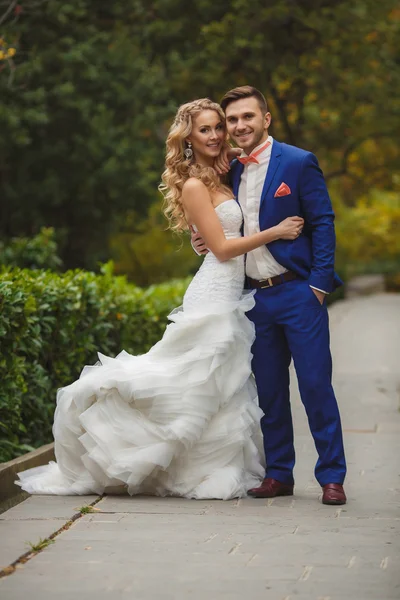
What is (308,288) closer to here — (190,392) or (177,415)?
(190,392)

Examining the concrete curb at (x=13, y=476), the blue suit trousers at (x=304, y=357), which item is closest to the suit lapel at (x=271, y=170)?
the blue suit trousers at (x=304, y=357)

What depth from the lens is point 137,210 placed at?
24.5 meters

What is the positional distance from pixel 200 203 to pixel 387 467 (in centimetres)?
264

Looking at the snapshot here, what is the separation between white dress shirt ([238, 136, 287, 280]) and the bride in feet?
0.25

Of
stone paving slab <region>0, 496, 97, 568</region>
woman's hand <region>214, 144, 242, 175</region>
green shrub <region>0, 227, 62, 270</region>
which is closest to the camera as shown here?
stone paving slab <region>0, 496, 97, 568</region>

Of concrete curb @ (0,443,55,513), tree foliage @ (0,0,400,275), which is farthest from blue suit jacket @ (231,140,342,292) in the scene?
tree foliage @ (0,0,400,275)

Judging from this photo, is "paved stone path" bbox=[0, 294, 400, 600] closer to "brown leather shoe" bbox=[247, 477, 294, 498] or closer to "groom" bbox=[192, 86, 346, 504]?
"brown leather shoe" bbox=[247, 477, 294, 498]

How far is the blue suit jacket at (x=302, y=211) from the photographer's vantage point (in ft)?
20.8

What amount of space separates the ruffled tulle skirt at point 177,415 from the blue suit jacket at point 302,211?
39cm

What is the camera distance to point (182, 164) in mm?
6660

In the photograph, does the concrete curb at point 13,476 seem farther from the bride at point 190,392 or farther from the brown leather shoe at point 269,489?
the brown leather shoe at point 269,489

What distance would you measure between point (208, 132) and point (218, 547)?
259 centimetres

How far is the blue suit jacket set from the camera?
250 inches

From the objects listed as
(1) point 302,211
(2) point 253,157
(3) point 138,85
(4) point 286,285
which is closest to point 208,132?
(2) point 253,157
